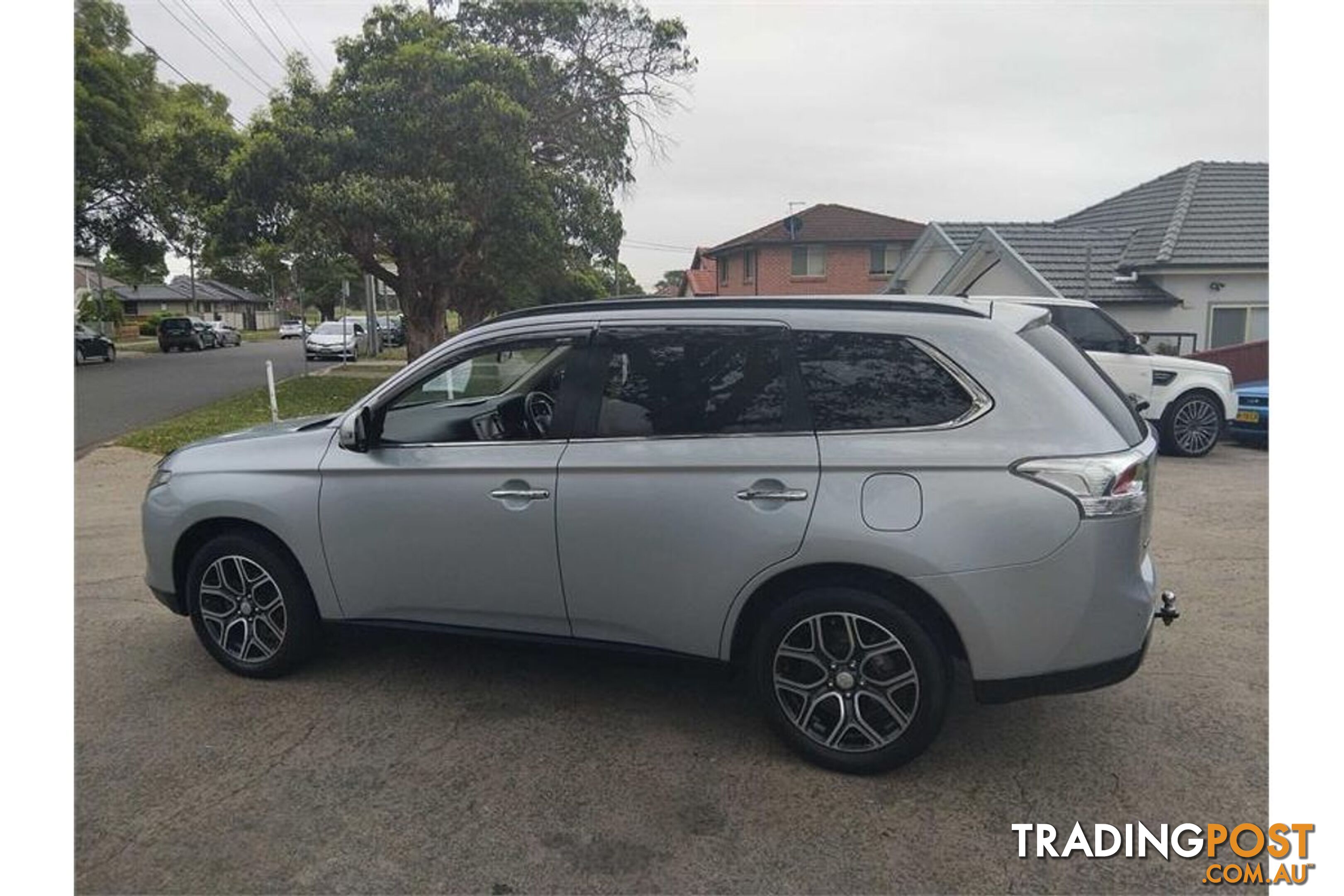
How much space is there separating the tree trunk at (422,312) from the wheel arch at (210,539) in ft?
52.4

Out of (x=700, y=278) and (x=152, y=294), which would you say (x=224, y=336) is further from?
(x=152, y=294)

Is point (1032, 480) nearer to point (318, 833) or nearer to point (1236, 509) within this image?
point (318, 833)

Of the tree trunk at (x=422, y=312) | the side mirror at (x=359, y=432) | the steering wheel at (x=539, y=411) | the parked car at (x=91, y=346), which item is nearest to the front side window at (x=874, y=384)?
the steering wheel at (x=539, y=411)

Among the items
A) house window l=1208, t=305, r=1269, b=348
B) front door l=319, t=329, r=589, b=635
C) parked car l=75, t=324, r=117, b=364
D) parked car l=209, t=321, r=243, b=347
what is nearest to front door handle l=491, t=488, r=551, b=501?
front door l=319, t=329, r=589, b=635

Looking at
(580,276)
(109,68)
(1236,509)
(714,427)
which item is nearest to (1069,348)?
(714,427)

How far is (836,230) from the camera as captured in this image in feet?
127

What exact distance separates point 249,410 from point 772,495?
1507 centimetres

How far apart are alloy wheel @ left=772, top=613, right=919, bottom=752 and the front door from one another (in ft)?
3.20

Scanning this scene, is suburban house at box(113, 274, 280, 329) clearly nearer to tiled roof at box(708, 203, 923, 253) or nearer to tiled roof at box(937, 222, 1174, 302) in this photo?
tiled roof at box(708, 203, 923, 253)

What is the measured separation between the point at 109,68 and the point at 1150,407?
91.9 ft

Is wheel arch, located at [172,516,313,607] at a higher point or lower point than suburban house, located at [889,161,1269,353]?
lower

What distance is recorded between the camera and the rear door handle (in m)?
3.47

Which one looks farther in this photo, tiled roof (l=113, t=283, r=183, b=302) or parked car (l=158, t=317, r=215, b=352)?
tiled roof (l=113, t=283, r=183, b=302)

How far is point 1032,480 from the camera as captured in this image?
3252 millimetres
